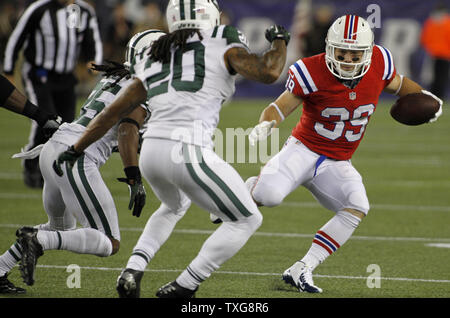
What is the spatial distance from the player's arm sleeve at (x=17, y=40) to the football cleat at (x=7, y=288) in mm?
3665

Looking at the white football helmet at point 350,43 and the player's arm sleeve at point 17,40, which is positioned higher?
the white football helmet at point 350,43

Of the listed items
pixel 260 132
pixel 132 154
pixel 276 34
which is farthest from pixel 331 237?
pixel 276 34

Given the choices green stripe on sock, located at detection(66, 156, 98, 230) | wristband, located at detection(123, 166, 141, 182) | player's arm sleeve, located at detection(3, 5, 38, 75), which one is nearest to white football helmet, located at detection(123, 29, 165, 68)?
wristband, located at detection(123, 166, 141, 182)

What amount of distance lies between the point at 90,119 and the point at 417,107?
1837 mm

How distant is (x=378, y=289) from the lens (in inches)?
174

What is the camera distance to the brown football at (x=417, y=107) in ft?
15.9

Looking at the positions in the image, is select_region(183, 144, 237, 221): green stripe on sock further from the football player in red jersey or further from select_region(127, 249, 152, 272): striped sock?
the football player in red jersey

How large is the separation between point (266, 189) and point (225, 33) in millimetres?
1080

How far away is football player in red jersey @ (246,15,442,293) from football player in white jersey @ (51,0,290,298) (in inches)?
28.3

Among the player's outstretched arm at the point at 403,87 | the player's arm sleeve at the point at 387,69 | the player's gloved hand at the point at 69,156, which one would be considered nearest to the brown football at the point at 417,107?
the player's outstretched arm at the point at 403,87

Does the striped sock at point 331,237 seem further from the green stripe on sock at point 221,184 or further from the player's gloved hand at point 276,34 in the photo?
the player's gloved hand at point 276,34

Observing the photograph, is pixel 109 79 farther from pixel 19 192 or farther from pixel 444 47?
pixel 444 47

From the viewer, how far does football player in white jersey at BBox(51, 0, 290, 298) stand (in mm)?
3701

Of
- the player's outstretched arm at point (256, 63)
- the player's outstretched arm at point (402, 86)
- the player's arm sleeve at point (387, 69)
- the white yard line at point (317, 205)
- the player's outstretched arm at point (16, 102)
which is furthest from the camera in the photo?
the white yard line at point (317, 205)
